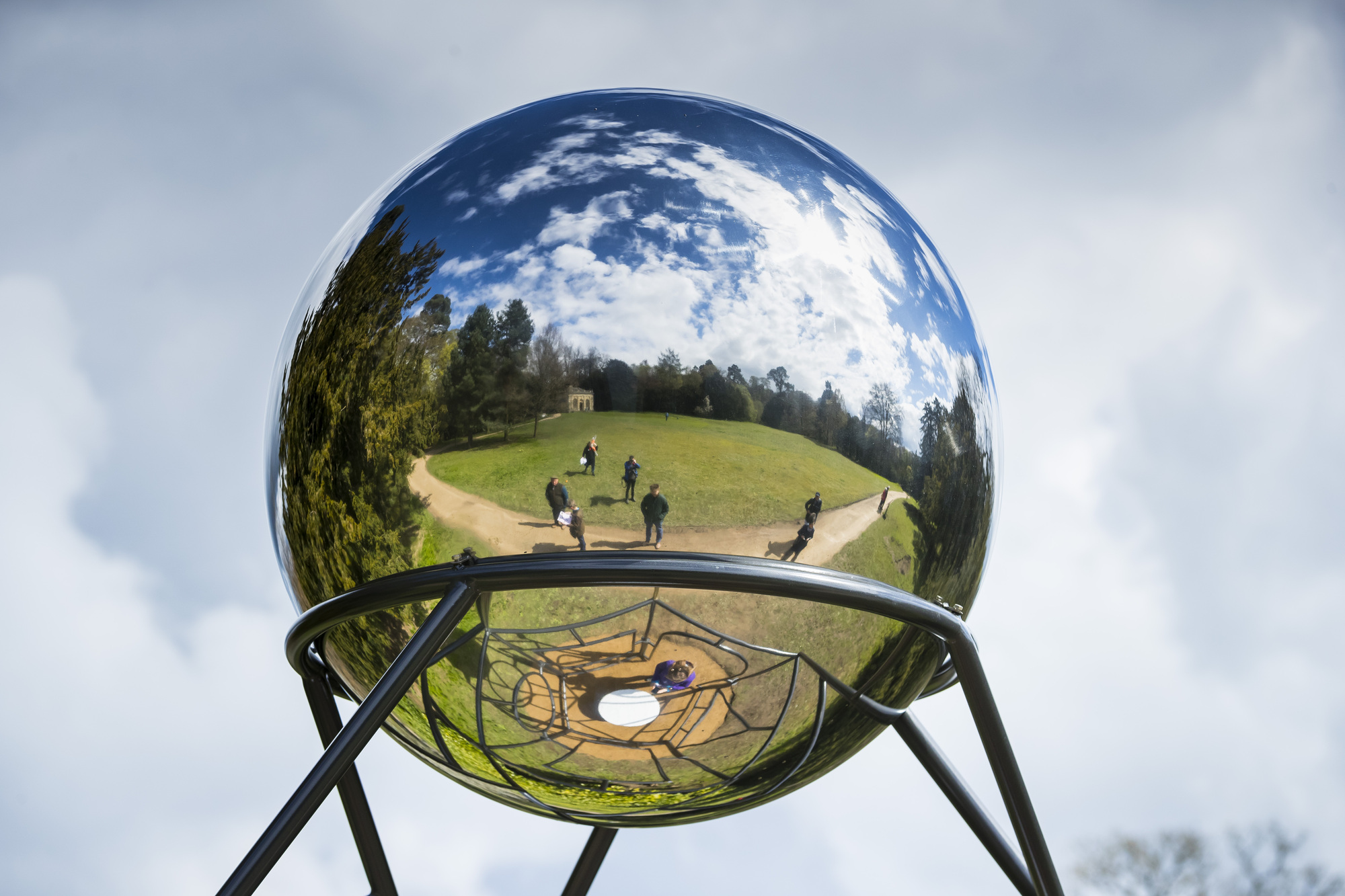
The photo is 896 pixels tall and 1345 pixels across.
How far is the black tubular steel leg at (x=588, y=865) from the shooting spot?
6.88 m

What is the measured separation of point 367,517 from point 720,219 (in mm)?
1679

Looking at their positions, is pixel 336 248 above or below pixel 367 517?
above

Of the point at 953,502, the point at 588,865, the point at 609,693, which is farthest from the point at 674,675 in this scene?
the point at 588,865

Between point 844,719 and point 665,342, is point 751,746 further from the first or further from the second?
point 665,342

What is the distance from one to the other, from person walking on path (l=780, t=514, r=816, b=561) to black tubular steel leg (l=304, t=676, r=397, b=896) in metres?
2.32

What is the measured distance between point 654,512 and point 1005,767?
6.49ft

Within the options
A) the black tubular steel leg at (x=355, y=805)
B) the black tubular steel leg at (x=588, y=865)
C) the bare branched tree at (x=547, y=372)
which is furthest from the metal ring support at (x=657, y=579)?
the black tubular steel leg at (x=588, y=865)

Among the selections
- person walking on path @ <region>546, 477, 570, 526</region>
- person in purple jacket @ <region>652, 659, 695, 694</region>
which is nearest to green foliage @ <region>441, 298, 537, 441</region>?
person walking on path @ <region>546, 477, 570, 526</region>

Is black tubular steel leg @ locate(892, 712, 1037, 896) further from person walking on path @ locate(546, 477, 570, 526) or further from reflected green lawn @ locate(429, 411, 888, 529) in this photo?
→ person walking on path @ locate(546, 477, 570, 526)

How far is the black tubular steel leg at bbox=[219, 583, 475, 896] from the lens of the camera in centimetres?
359

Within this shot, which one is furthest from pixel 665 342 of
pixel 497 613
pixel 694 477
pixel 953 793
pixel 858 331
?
pixel 953 793

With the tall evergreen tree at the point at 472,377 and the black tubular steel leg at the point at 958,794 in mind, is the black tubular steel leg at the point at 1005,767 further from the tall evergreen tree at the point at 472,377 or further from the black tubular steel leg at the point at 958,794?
the tall evergreen tree at the point at 472,377

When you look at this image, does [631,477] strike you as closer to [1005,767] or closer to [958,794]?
[1005,767]

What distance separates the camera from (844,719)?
175 inches
